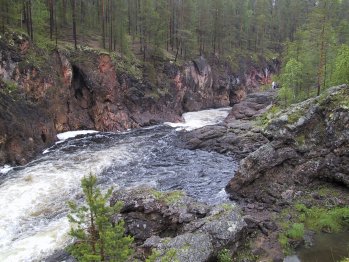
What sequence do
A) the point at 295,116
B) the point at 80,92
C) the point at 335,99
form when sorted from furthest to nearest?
the point at 80,92, the point at 295,116, the point at 335,99

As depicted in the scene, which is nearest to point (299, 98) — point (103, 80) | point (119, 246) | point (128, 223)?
point (103, 80)

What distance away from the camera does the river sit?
56.2 feet

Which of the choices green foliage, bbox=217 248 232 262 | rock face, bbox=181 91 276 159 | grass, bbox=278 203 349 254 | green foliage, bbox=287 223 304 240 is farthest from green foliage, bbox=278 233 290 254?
rock face, bbox=181 91 276 159

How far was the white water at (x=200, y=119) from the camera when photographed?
1796 inches

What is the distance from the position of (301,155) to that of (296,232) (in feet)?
23.7

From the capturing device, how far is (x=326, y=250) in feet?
49.7

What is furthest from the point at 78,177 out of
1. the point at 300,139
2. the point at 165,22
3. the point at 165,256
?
the point at 165,22

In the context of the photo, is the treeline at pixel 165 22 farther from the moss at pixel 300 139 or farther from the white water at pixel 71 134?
the moss at pixel 300 139

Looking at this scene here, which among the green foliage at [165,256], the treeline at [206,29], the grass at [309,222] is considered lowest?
the grass at [309,222]

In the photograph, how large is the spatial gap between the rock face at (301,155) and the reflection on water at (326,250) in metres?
4.26

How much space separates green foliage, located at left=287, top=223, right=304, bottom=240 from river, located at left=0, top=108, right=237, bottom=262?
18.0ft

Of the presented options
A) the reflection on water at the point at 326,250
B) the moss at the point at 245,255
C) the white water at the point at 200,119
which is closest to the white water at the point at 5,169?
the moss at the point at 245,255

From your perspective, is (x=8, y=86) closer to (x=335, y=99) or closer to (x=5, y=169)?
(x=5, y=169)

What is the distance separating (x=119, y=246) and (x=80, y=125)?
3050 centimetres
